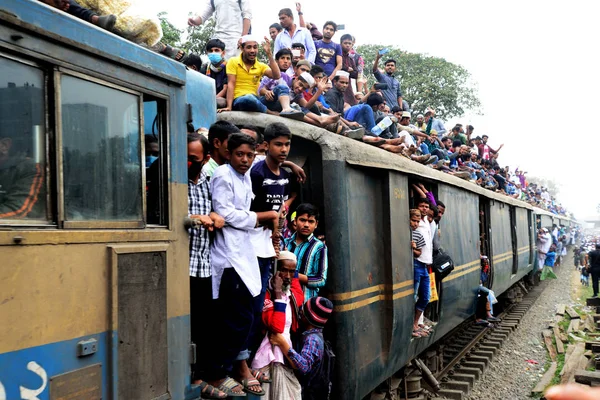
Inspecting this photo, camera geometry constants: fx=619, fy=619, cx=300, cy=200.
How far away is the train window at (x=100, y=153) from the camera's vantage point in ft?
8.20

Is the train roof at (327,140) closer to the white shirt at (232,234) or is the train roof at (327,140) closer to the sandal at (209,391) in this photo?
the white shirt at (232,234)

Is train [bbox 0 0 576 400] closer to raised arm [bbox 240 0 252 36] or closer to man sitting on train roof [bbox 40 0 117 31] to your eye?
man sitting on train roof [bbox 40 0 117 31]

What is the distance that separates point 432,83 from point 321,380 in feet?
98.6

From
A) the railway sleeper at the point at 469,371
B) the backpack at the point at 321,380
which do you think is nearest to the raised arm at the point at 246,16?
the backpack at the point at 321,380

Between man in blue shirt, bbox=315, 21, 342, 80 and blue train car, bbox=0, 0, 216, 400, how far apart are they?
7210mm

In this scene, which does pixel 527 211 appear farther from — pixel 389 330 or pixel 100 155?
pixel 100 155

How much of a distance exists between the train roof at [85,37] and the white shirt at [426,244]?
4.04m

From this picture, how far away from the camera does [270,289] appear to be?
4227 mm

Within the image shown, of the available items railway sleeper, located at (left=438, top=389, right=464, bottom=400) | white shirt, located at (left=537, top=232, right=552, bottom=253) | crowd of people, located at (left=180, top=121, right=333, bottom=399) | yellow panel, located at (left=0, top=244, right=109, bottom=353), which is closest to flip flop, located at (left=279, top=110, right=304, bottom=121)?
crowd of people, located at (left=180, top=121, right=333, bottom=399)

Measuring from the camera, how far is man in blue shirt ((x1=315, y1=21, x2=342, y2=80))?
10.2 m

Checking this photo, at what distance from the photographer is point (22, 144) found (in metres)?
2.30

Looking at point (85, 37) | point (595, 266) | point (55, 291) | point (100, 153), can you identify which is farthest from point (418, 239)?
point (595, 266)

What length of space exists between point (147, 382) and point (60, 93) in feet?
4.32

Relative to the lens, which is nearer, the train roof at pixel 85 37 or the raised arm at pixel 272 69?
the train roof at pixel 85 37
